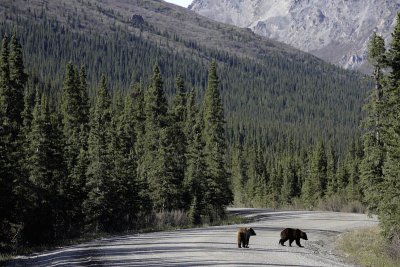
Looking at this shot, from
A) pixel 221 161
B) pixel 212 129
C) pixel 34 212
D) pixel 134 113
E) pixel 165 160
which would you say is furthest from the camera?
pixel 134 113

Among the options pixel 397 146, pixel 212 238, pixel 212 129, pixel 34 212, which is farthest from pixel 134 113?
pixel 397 146

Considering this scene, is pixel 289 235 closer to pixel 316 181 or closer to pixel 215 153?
pixel 215 153

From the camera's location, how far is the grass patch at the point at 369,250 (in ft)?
70.9

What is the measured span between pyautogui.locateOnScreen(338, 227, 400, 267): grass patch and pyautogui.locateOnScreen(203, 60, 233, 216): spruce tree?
54.3 feet

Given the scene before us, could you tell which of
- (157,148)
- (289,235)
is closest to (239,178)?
(157,148)

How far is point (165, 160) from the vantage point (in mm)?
43906

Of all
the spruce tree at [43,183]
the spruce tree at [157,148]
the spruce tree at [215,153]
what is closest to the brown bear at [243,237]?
the spruce tree at [43,183]

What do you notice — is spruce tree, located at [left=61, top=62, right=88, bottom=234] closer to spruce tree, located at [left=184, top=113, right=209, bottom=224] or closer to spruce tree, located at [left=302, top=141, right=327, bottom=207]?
spruce tree, located at [left=184, top=113, right=209, bottom=224]

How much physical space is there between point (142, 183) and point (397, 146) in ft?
69.6

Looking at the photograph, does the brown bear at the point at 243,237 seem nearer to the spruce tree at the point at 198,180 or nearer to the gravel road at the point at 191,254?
the gravel road at the point at 191,254

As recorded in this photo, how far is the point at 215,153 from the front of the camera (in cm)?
5150

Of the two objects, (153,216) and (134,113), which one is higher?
(134,113)

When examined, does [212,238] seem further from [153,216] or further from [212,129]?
[212,129]

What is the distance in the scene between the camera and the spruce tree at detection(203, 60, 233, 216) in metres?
47.0
